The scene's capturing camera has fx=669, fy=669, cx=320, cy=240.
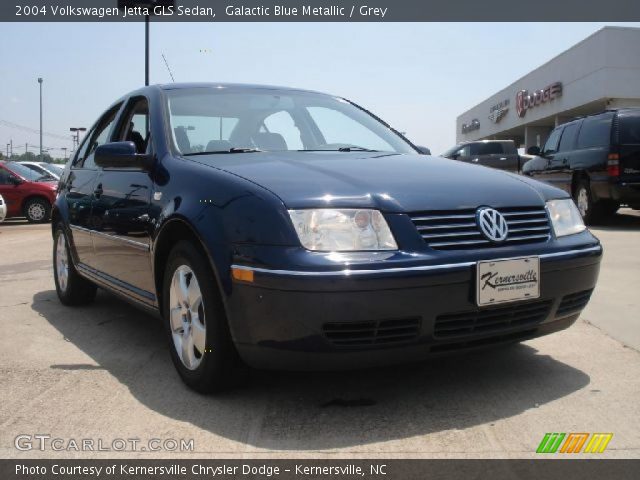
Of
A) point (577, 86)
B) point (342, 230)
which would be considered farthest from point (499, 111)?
point (342, 230)

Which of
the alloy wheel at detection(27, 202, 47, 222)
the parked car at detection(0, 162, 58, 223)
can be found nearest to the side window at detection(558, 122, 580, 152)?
the parked car at detection(0, 162, 58, 223)

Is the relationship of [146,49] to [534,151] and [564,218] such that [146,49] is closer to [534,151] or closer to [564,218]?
[534,151]

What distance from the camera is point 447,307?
2588 mm

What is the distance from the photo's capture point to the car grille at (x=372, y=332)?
2525mm

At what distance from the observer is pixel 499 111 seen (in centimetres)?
Answer: 4116

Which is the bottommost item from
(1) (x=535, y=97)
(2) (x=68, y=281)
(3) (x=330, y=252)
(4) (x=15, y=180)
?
(2) (x=68, y=281)

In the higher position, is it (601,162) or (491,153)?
(491,153)

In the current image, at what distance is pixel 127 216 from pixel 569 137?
9159 mm

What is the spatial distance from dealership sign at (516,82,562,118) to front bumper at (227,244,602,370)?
95.9ft

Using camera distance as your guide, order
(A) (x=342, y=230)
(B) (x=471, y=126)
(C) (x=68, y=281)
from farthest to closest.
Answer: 1. (B) (x=471, y=126)
2. (C) (x=68, y=281)
3. (A) (x=342, y=230)

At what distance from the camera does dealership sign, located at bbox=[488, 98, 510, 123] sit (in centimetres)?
3985

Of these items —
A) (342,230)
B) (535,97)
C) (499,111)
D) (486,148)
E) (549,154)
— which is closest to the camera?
(342,230)

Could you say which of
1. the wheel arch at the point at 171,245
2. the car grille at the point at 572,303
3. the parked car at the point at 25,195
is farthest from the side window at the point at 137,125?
the parked car at the point at 25,195

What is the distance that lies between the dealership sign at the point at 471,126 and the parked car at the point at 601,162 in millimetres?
38545
